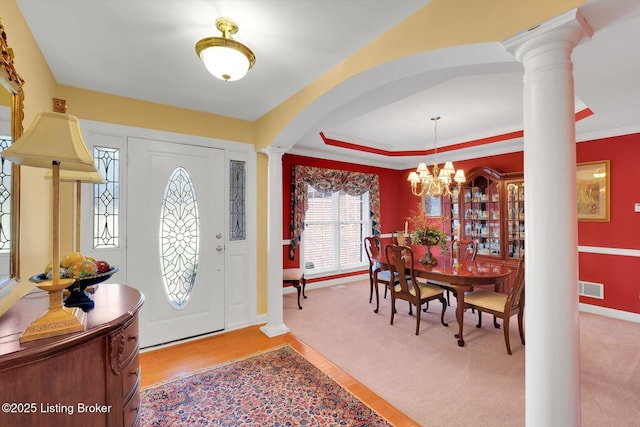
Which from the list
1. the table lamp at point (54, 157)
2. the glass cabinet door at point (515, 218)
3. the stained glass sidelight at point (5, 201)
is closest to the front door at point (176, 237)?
the stained glass sidelight at point (5, 201)

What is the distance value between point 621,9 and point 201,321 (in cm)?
392

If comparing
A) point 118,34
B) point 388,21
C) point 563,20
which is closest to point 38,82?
point 118,34

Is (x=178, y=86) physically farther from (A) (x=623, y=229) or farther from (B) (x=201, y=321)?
(A) (x=623, y=229)

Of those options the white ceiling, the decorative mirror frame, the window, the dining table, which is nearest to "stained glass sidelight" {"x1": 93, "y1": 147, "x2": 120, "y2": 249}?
the white ceiling

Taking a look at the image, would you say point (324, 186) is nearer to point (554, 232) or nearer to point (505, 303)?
point (505, 303)

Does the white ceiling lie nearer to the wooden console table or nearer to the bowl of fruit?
the bowl of fruit

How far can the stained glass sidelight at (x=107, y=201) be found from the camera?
9.02 ft

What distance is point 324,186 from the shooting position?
528 cm

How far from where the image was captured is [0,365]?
82 cm

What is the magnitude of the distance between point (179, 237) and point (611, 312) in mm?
5564

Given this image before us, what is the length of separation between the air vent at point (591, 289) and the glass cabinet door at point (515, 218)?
0.83m

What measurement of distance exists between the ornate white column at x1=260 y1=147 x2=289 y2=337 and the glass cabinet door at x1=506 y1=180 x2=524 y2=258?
3734 mm

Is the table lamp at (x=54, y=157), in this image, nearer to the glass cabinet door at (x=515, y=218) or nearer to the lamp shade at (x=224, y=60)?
the lamp shade at (x=224, y=60)

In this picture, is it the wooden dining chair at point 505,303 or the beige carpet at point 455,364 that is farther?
the wooden dining chair at point 505,303
